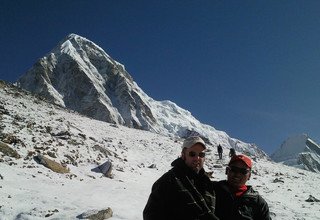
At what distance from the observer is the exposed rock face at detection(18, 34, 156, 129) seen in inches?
6270

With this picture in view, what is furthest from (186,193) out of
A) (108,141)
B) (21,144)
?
(108,141)

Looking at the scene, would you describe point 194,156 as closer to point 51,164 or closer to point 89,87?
point 51,164

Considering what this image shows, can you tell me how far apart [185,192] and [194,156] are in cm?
65

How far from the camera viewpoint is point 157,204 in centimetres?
496

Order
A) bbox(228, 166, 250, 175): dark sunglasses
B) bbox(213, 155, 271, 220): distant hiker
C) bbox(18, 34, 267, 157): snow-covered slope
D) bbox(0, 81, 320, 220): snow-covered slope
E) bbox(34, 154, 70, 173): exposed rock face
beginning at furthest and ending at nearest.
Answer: bbox(18, 34, 267, 157): snow-covered slope, bbox(34, 154, 70, 173): exposed rock face, bbox(0, 81, 320, 220): snow-covered slope, bbox(228, 166, 250, 175): dark sunglasses, bbox(213, 155, 271, 220): distant hiker

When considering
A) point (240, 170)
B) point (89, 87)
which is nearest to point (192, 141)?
point (240, 170)

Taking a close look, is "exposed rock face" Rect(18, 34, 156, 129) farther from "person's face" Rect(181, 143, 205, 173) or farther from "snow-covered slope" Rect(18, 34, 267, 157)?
"person's face" Rect(181, 143, 205, 173)

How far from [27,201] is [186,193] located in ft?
38.6

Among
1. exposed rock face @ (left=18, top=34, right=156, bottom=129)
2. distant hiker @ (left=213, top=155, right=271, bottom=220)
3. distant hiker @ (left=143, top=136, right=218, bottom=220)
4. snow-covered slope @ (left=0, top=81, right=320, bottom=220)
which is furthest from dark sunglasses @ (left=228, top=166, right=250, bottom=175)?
exposed rock face @ (left=18, top=34, right=156, bottom=129)

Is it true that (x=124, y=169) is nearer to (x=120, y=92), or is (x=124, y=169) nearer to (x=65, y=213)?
(x=65, y=213)

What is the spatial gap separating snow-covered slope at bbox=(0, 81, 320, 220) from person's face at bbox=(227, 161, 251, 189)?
933cm

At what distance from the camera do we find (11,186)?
16344mm

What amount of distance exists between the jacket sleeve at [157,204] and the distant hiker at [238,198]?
1.10 m

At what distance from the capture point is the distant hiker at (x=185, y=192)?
488 cm
